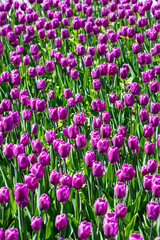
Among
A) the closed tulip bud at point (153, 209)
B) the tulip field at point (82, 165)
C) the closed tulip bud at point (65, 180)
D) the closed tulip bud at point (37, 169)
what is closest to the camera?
the closed tulip bud at point (153, 209)

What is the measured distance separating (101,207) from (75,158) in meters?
1.15

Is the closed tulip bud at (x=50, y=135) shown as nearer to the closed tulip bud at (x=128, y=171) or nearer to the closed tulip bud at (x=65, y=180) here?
the closed tulip bud at (x=65, y=180)

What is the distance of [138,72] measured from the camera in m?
4.95

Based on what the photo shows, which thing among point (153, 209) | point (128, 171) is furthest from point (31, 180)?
point (153, 209)

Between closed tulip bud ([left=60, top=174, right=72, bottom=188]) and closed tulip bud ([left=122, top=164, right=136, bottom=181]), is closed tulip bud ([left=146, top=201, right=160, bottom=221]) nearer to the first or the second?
closed tulip bud ([left=122, top=164, right=136, bottom=181])

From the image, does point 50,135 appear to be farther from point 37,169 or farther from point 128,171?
point 128,171

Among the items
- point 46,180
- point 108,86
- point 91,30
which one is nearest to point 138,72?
point 108,86

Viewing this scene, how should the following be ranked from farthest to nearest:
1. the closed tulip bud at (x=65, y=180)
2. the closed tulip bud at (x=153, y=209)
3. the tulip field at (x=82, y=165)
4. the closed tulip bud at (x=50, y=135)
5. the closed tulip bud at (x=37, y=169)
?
the closed tulip bud at (x=50, y=135)
the closed tulip bud at (x=37, y=169)
the closed tulip bud at (x=65, y=180)
the tulip field at (x=82, y=165)
the closed tulip bud at (x=153, y=209)

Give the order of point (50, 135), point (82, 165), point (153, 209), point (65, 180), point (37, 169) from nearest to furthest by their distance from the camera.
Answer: point (153, 209) < point (65, 180) < point (37, 169) < point (50, 135) < point (82, 165)

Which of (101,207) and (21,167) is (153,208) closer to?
(101,207)

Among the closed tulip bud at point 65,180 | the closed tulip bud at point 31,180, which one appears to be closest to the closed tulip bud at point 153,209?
the closed tulip bud at point 65,180

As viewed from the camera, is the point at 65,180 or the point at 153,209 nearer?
the point at 153,209

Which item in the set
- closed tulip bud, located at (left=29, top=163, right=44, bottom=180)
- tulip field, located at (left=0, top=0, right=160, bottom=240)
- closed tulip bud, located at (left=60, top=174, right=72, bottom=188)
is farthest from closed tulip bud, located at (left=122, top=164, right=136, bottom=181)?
closed tulip bud, located at (left=29, top=163, right=44, bottom=180)

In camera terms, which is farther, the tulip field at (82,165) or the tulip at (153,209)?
the tulip field at (82,165)
